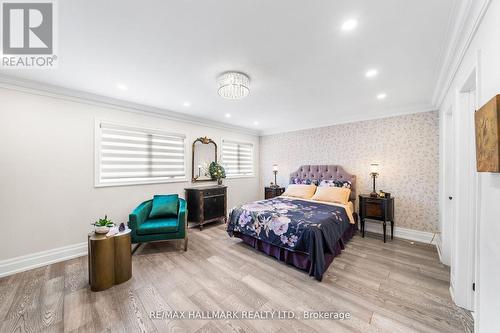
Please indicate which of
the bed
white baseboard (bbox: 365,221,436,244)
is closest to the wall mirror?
the bed

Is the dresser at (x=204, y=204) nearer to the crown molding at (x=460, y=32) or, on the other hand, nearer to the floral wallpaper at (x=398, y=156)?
the floral wallpaper at (x=398, y=156)

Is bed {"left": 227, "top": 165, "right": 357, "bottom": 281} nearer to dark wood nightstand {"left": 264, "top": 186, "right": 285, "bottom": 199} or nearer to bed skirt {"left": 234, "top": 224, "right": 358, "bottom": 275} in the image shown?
bed skirt {"left": 234, "top": 224, "right": 358, "bottom": 275}

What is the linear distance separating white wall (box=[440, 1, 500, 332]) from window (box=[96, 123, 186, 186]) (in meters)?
4.21

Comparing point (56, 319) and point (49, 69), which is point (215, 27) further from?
point (56, 319)

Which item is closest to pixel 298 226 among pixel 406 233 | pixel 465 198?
pixel 465 198

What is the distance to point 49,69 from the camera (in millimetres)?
2264

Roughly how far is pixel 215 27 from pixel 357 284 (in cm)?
300

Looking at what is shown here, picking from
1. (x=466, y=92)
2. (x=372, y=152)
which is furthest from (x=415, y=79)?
(x=372, y=152)

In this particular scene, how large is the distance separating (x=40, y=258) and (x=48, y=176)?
44.2 inches

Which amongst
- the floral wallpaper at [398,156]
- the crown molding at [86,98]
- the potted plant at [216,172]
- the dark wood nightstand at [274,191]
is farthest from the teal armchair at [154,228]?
the floral wallpaper at [398,156]

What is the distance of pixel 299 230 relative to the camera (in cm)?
242

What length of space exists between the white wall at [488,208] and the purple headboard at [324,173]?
270 centimetres

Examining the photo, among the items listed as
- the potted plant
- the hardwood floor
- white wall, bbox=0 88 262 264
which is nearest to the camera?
the hardwood floor

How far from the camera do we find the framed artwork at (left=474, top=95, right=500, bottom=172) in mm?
→ 958
